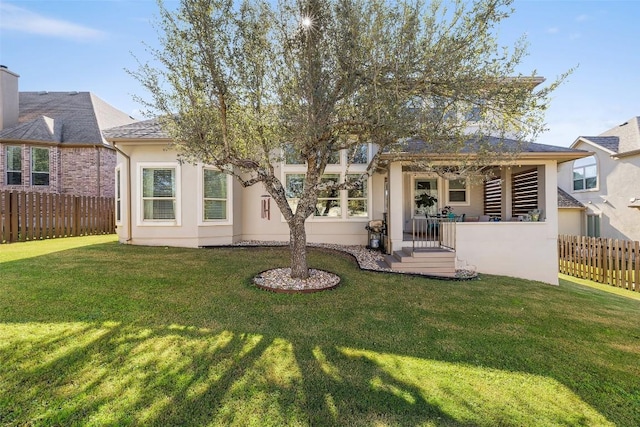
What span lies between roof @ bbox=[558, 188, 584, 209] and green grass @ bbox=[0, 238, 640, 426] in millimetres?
13381

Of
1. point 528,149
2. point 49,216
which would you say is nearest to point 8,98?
point 49,216

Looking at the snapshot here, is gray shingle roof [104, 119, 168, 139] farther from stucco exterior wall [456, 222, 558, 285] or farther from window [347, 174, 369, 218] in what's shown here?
stucco exterior wall [456, 222, 558, 285]

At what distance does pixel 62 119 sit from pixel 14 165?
400 cm

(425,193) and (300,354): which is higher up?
(425,193)

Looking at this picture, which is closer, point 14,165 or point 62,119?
point 14,165

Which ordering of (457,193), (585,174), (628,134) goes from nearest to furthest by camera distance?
(457,193) → (628,134) → (585,174)

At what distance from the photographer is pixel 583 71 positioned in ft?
18.0

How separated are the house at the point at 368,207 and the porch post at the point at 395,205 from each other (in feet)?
0.10

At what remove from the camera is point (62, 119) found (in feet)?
60.4

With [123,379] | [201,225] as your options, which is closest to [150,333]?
[123,379]

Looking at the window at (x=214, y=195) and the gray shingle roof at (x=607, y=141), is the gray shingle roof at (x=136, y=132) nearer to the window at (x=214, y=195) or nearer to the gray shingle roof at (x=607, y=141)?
the window at (x=214, y=195)

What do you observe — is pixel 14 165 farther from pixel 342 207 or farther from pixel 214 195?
pixel 342 207

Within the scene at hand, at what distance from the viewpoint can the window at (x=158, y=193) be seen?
403 inches

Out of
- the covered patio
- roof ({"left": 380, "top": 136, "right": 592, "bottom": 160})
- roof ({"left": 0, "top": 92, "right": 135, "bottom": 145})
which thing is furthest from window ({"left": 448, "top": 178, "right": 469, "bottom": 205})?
roof ({"left": 0, "top": 92, "right": 135, "bottom": 145})
